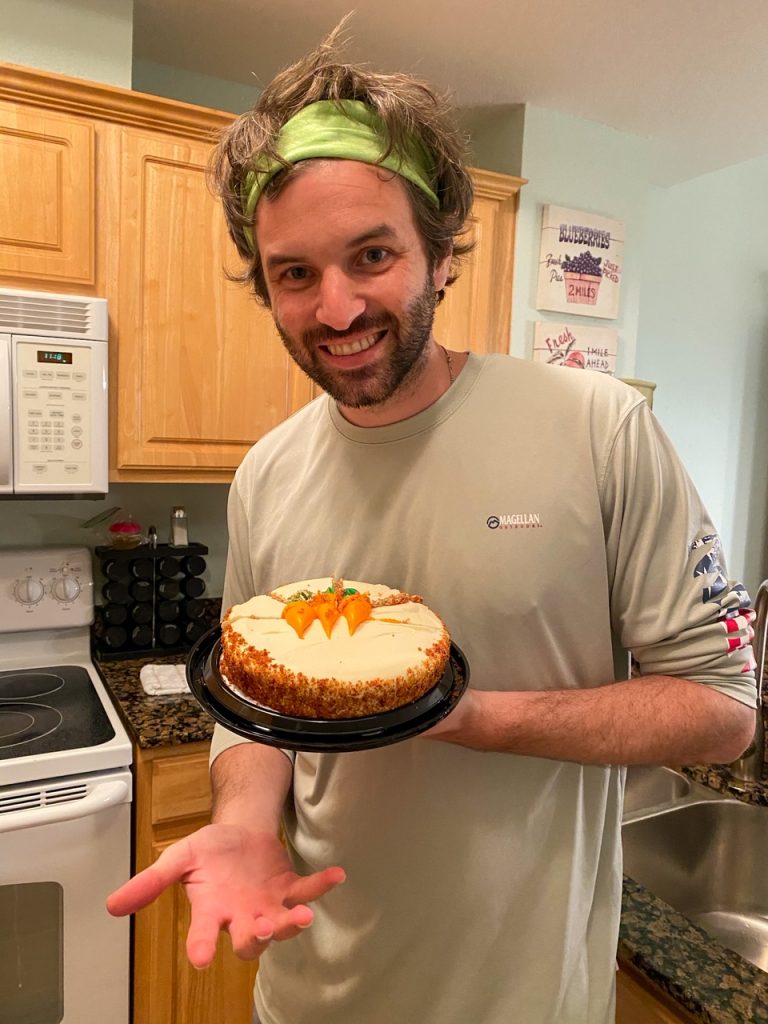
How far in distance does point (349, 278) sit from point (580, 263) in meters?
1.97

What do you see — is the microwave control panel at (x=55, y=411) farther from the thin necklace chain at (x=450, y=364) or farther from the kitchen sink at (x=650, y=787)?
the kitchen sink at (x=650, y=787)

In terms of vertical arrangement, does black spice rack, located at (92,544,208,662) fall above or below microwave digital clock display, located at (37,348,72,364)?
below

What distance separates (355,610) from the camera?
2.70 ft

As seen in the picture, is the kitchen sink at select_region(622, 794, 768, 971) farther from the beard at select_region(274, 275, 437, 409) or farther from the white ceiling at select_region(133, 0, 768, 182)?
the white ceiling at select_region(133, 0, 768, 182)

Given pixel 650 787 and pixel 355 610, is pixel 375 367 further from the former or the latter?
pixel 650 787

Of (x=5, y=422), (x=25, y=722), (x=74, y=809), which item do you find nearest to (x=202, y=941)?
(x=74, y=809)

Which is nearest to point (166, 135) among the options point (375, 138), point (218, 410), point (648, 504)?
point (218, 410)

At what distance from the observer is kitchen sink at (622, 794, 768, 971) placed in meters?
1.45

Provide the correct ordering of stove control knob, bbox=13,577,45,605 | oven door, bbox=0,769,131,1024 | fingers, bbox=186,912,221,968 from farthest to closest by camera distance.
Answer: stove control knob, bbox=13,577,45,605
oven door, bbox=0,769,131,1024
fingers, bbox=186,912,221,968

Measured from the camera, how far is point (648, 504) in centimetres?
85

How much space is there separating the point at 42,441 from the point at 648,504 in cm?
150

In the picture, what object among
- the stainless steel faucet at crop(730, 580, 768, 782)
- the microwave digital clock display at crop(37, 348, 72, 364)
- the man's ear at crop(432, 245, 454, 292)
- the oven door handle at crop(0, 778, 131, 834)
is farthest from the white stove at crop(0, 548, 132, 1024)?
the stainless steel faucet at crop(730, 580, 768, 782)

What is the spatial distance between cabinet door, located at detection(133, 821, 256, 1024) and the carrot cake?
1.13 m

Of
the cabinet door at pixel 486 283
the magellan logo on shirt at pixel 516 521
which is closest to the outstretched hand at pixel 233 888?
the magellan logo on shirt at pixel 516 521
